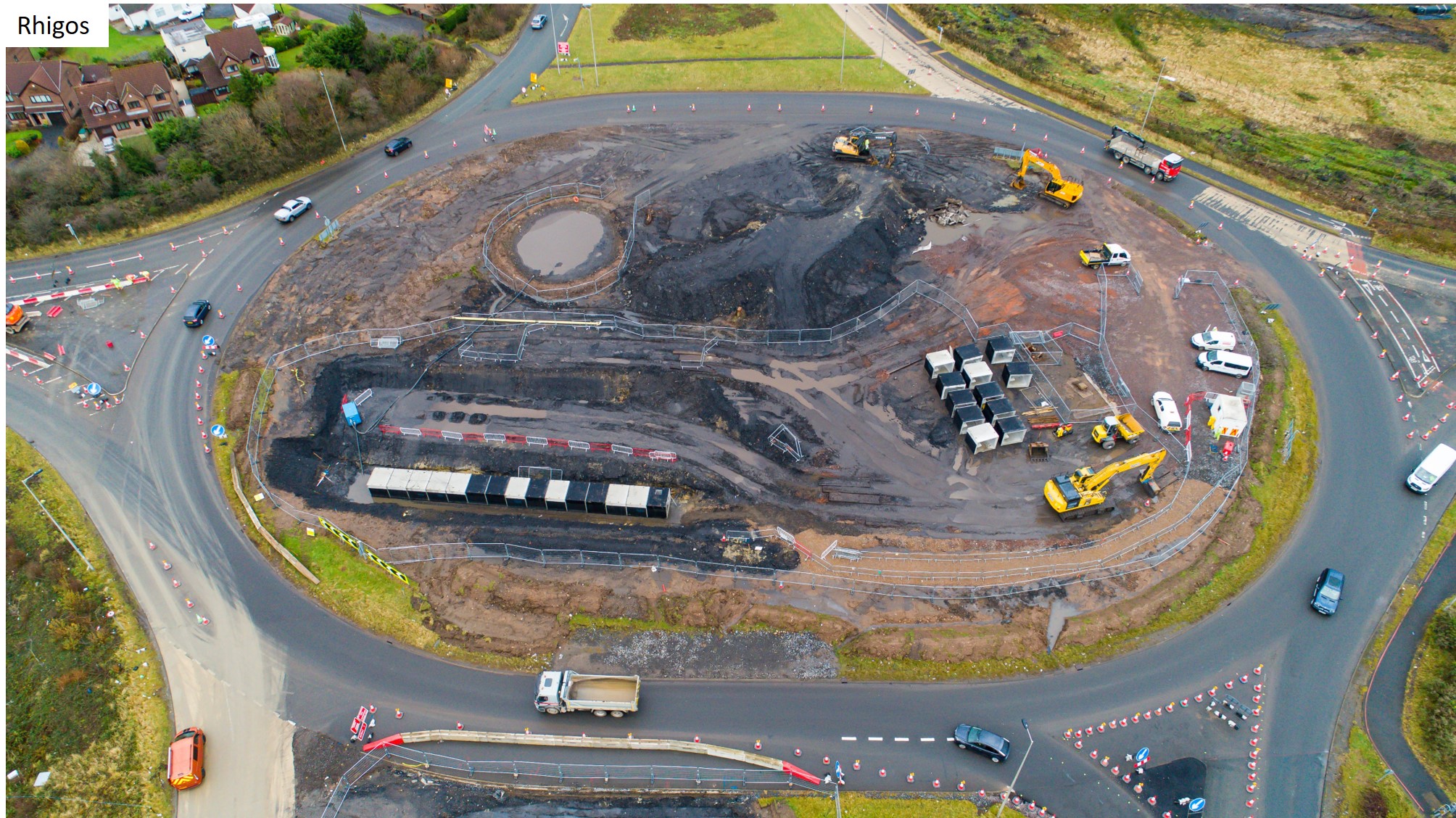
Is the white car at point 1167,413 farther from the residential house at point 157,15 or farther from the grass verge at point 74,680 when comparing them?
the residential house at point 157,15

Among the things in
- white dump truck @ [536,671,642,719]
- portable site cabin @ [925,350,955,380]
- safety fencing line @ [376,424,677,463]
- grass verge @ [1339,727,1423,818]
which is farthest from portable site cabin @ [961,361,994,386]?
white dump truck @ [536,671,642,719]

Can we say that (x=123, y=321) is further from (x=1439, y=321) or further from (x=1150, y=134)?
(x=1439, y=321)

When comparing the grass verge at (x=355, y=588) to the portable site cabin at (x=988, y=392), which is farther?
the portable site cabin at (x=988, y=392)

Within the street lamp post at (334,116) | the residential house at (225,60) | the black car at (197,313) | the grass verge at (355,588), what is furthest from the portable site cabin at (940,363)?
the residential house at (225,60)

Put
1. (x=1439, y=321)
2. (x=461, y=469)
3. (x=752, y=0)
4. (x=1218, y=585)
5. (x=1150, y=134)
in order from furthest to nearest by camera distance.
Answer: (x=752, y=0), (x=1150, y=134), (x=1439, y=321), (x=461, y=469), (x=1218, y=585)

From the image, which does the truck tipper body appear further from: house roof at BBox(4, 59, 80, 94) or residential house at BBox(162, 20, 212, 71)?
house roof at BBox(4, 59, 80, 94)

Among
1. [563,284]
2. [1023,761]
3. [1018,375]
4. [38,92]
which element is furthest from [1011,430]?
[38,92]

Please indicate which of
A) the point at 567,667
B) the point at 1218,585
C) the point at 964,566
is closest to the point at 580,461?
the point at 567,667

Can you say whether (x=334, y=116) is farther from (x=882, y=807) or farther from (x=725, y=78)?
(x=882, y=807)
